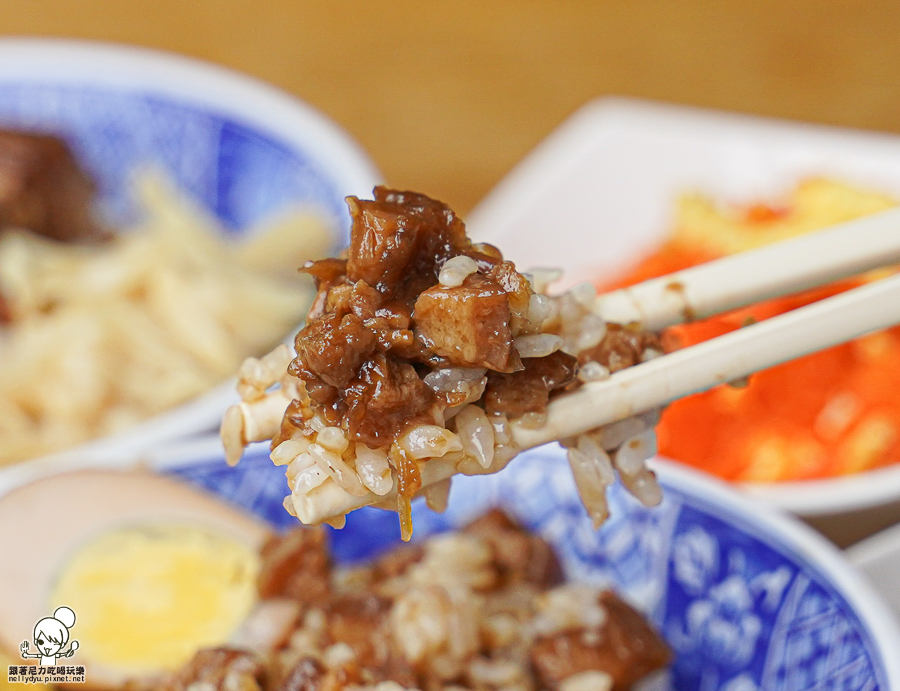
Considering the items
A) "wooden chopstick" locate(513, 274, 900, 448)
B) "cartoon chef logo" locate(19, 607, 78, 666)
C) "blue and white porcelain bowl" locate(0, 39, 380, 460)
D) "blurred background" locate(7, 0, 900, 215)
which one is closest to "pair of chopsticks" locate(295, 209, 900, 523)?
"wooden chopstick" locate(513, 274, 900, 448)

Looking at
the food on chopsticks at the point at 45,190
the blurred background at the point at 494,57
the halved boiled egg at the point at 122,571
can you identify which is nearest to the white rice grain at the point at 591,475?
the halved boiled egg at the point at 122,571

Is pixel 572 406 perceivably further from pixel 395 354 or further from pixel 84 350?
pixel 84 350

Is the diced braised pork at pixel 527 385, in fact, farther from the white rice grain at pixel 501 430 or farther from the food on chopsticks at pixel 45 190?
the food on chopsticks at pixel 45 190

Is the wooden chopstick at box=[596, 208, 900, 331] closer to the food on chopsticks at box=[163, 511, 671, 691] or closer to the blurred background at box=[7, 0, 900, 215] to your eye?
the food on chopsticks at box=[163, 511, 671, 691]

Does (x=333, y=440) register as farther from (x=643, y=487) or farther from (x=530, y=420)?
(x=643, y=487)

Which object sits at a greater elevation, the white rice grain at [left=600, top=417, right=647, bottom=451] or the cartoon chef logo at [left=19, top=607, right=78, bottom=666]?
the white rice grain at [left=600, top=417, right=647, bottom=451]

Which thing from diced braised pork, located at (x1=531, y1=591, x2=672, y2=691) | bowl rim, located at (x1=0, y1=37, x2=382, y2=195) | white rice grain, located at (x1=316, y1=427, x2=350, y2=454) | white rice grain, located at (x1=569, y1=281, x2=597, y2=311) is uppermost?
bowl rim, located at (x1=0, y1=37, x2=382, y2=195)

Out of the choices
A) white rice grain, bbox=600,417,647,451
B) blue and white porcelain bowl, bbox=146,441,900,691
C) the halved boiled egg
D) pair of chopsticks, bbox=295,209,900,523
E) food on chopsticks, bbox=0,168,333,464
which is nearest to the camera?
pair of chopsticks, bbox=295,209,900,523
